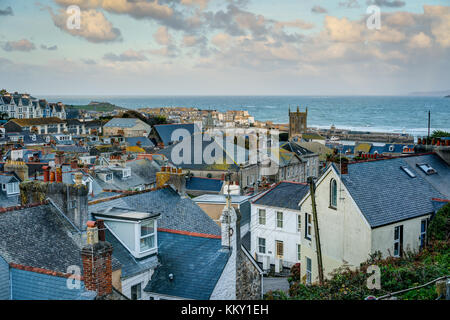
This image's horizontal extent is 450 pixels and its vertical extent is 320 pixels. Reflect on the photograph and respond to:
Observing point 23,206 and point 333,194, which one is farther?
point 333,194

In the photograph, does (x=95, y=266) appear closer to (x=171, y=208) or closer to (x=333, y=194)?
(x=171, y=208)

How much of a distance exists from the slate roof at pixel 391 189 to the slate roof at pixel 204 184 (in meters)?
16.4

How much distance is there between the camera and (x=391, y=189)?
1622cm

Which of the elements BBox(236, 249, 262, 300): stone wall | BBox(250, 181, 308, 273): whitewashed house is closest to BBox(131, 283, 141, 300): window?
BBox(236, 249, 262, 300): stone wall

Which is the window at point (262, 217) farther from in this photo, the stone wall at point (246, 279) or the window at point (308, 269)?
the stone wall at point (246, 279)

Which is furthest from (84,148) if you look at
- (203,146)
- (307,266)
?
(307,266)

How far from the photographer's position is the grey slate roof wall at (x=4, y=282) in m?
8.46

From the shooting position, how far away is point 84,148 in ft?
166

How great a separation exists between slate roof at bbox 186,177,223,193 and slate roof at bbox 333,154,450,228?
53.9ft

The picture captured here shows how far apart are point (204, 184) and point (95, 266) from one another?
84.7 feet

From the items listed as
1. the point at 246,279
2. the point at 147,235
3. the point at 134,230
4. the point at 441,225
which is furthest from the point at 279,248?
the point at 134,230

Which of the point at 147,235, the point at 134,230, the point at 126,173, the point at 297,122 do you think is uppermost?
the point at 297,122
